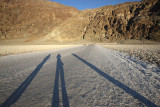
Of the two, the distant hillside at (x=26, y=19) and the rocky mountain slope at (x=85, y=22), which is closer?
the rocky mountain slope at (x=85, y=22)

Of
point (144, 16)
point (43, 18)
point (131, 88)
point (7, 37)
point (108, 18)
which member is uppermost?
point (43, 18)

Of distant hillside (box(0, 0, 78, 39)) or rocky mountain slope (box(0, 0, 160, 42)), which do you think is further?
distant hillside (box(0, 0, 78, 39))

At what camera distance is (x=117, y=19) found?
60.7 metres

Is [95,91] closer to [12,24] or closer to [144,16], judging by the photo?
[144,16]

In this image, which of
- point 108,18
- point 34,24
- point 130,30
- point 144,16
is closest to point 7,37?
point 34,24

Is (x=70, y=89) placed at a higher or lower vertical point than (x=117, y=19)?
lower

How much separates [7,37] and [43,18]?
1241 inches

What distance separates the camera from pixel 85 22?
7025cm

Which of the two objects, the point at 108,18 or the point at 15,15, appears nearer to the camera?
the point at 108,18

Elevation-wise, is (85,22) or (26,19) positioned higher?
(26,19)

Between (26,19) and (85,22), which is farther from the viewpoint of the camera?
(26,19)

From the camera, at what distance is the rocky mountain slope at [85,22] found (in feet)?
167

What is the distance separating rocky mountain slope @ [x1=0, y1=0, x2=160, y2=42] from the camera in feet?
167

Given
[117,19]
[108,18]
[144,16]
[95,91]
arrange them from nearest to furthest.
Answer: [95,91] → [144,16] → [117,19] → [108,18]
